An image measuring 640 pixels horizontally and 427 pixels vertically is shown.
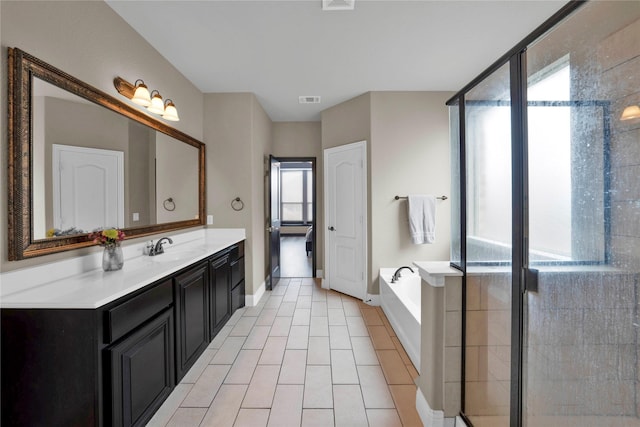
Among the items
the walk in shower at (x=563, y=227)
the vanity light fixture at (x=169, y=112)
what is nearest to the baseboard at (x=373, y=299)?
the walk in shower at (x=563, y=227)

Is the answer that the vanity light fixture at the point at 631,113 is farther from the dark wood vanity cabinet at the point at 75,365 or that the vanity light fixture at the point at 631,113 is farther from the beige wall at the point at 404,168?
the beige wall at the point at 404,168

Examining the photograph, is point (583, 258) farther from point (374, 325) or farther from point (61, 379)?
point (374, 325)

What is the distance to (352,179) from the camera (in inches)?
152

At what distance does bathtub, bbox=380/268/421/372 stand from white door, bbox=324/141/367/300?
41 centimetres

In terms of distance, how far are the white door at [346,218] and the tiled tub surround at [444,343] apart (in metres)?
2.14

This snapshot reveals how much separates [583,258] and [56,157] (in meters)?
2.48

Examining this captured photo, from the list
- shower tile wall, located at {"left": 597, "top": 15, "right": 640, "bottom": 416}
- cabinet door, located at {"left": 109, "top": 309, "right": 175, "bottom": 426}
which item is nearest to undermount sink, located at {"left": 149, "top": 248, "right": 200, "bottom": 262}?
cabinet door, located at {"left": 109, "top": 309, "right": 175, "bottom": 426}

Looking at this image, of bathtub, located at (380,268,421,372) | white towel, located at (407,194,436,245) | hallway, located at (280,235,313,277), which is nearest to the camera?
bathtub, located at (380,268,421,372)

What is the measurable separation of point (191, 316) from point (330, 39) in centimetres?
259

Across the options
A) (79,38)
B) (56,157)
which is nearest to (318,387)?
(56,157)

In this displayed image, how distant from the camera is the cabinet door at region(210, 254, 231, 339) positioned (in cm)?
257

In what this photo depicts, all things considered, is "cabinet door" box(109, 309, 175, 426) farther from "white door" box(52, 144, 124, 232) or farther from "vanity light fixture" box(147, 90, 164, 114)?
"vanity light fixture" box(147, 90, 164, 114)

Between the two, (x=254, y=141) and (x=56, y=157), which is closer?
(x=56, y=157)

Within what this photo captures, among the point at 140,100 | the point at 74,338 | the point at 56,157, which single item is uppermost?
the point at 140,100
